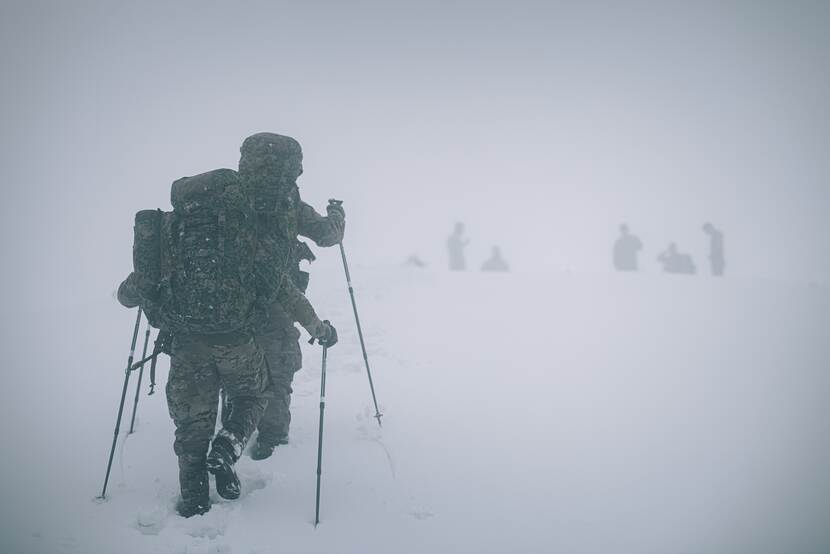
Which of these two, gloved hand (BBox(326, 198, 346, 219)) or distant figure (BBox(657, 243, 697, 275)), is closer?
gloved hand (BBox(326, 198, 346, 219))

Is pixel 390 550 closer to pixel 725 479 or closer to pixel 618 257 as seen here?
pixel 725 479

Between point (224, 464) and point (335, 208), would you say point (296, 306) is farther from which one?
point (335, 208)

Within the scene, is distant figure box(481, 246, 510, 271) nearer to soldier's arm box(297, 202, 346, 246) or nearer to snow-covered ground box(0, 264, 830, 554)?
snow-covered ground box(0, 264, 830, 554)

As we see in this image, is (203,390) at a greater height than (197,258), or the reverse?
(197,258)

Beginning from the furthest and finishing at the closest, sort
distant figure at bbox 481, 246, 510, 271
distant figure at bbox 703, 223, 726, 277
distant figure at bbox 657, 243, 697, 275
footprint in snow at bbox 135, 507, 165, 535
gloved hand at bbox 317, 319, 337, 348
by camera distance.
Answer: distant figure at bbox 481, 246, 510, 271 < distant figure at bbox 657, 243, 697, 275 < distant figure at bbox 703, 223, 726, 277 < gloved hand at bbox 317, 319, 337, 348 < footprint in snow at bbox 135, 507, 165, 535

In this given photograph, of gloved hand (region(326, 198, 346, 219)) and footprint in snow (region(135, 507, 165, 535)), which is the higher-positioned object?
gloved hand (region(326, 198, 346, 219))

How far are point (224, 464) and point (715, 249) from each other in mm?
24997

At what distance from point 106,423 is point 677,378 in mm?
10569

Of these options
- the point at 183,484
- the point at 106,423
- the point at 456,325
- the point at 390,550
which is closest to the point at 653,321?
the point at 456,325

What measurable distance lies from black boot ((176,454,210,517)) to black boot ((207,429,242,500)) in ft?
0.81

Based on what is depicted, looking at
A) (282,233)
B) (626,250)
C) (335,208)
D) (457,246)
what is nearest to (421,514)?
(282,233)

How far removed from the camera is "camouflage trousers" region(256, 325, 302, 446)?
16.8 ft

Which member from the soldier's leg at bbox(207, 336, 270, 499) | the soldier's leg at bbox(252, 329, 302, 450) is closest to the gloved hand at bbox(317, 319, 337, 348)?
the soldier's leg at bbox(207, 336, 270, 499)

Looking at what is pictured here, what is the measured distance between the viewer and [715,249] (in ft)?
69.0
